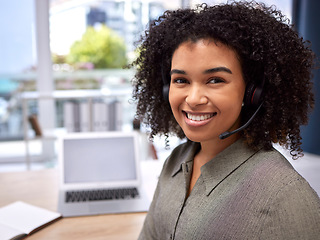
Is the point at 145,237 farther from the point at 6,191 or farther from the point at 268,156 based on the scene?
the point at 6,191

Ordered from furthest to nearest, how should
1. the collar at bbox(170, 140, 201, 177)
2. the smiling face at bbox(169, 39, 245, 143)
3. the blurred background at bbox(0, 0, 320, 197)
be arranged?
1. the blurred background at bbox(0, 0, 320, 197)
2. the collar at bbox(170, 140, 201, 177)
3. the smiling face at bbox(169, 39, 245, 143)

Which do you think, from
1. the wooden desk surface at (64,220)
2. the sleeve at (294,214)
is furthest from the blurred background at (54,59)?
the sleeve at (294,214)

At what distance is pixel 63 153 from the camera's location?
4.69 feet

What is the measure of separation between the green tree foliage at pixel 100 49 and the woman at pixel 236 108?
2879mm

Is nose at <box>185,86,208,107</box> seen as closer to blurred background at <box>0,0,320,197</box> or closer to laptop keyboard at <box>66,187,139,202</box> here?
laptop keyboard at <box>66,187,139,202</box>

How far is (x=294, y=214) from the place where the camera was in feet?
2.01

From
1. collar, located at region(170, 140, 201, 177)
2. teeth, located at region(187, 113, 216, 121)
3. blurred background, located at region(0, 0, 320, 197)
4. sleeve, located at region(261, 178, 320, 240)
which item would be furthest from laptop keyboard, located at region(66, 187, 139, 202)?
blurred background, located at region(0, 0, 320, 197)

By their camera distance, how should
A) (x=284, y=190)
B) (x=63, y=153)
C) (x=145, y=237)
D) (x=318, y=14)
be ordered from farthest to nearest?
(x=318, y=14)
(x=63, y=153)
(x=145, y=237)
(x=284, y=190)

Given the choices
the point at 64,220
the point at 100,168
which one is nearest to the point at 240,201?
the point at 64,220

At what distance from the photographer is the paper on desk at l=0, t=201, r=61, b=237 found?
1.11 metres

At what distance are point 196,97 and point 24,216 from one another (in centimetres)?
83

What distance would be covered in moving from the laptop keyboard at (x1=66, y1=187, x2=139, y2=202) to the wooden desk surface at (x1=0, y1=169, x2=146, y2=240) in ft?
0.25

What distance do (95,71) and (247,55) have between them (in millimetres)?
3154

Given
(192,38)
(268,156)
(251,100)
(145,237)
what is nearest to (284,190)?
(268,156)
